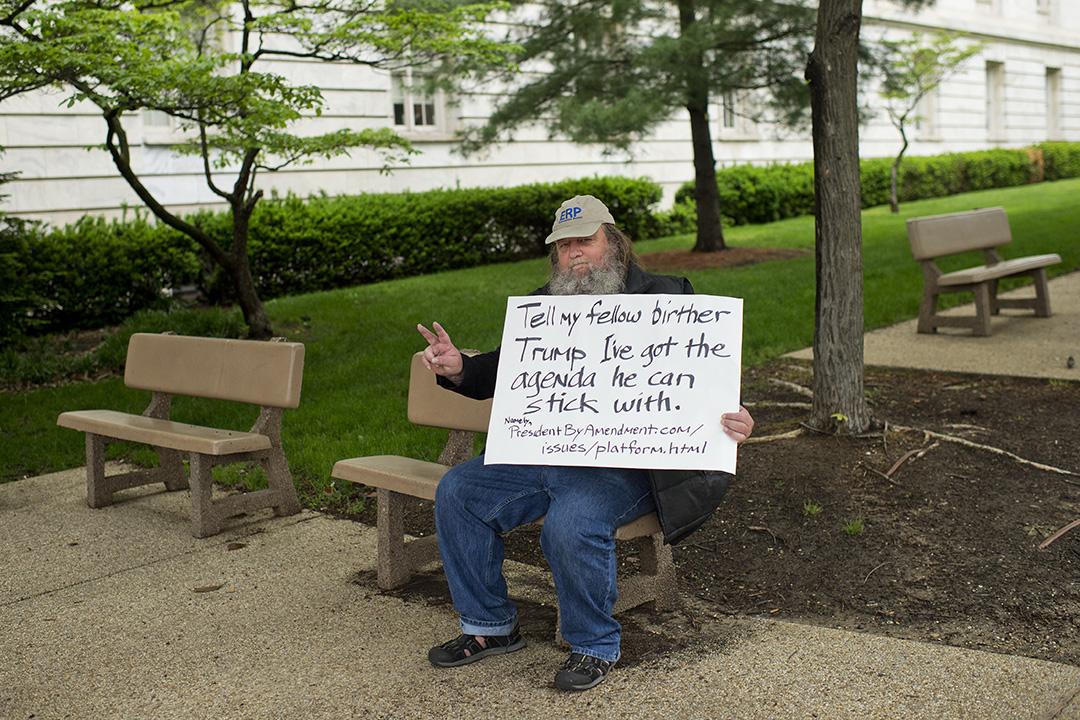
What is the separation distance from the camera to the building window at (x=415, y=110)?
18.5 m

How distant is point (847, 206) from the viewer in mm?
5398

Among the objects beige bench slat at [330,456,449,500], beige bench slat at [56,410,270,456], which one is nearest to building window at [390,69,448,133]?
beige bench slat at [56,410,270,456]

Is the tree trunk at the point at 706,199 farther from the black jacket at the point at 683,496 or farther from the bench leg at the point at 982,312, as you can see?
the black jacket at the point at 683,496

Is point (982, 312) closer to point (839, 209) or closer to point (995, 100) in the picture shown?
point (839, 209)

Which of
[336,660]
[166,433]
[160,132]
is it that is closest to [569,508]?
[336,660]

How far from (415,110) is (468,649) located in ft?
54.5

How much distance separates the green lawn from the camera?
6.32m

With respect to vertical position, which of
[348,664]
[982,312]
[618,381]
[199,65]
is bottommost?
[348,664]

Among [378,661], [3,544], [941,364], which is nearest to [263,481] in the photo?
[3,544]

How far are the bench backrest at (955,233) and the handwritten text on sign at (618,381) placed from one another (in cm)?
562

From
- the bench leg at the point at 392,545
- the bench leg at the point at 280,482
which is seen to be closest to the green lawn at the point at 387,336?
the bench leg at the point at 280,482

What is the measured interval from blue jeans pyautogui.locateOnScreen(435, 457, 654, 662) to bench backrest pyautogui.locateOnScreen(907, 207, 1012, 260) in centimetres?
588

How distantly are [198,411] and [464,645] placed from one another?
4481 mm

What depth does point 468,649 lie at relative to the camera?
3383 millimetres
